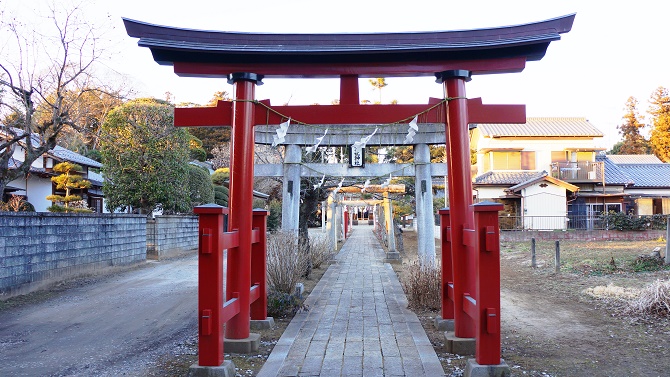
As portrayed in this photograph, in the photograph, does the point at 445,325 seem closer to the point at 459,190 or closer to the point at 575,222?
the point at 459,190

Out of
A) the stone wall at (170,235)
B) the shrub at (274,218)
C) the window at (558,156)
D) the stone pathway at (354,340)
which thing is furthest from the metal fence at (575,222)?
the stone pathway at (354,340)

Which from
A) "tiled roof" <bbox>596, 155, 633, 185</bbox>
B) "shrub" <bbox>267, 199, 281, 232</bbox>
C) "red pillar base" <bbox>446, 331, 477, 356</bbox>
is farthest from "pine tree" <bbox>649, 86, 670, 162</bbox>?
"red pillar base" <bbox>446, 331, 477, 356</bbox>

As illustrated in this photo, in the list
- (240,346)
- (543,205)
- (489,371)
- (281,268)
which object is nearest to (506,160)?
(543,205)

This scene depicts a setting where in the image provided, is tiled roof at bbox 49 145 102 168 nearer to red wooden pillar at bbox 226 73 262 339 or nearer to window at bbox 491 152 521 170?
red wooden pillar at bbox 226 73 262 339

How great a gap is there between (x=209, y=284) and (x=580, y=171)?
29556 mm

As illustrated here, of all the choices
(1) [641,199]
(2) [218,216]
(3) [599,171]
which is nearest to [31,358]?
(2) [218,216]

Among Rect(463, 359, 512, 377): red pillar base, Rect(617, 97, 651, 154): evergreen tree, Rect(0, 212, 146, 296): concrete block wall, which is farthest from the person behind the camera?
Rect(617, 97, 651, 154): evergreen tree

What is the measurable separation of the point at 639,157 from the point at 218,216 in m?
38.7

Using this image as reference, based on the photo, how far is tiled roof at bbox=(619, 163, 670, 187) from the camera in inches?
1200

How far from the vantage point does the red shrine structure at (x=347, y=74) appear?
18.9 ft

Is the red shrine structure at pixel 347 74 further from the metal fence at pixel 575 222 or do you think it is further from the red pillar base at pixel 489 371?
the metal fence at pixel 575 222

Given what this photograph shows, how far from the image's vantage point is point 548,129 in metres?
31.3

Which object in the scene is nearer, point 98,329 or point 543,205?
point 98,329

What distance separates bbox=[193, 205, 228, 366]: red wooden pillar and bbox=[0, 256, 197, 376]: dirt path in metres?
0.93
